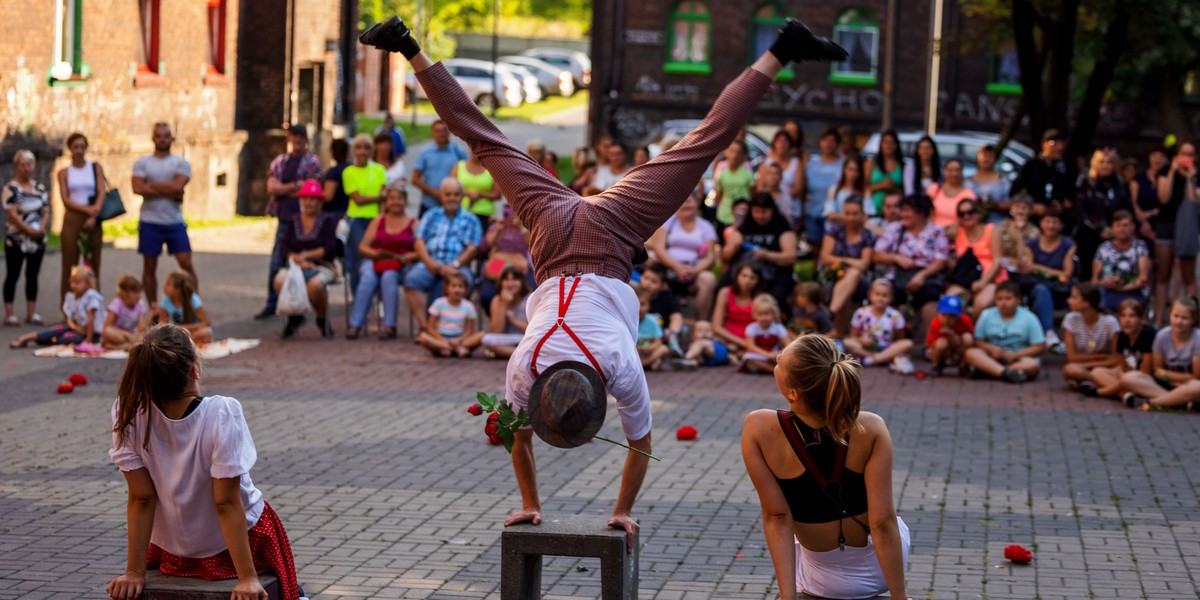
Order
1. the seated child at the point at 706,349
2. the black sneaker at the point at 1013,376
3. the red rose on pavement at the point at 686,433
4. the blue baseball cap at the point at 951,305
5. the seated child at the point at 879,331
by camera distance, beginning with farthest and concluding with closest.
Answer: the seated child at the point at 706,349
the seated child at the point at 879,331
the blue baseball cap at the point at 951,305
the black sneaker at the point at 1013,376
the red rose on pavement at the point at 686,433

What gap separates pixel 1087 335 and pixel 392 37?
8407mm

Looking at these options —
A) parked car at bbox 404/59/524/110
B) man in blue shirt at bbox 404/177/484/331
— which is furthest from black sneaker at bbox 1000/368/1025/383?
parked car at bbox 404/59/524/110

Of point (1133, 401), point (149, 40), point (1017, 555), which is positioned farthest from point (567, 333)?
point (149, 40)

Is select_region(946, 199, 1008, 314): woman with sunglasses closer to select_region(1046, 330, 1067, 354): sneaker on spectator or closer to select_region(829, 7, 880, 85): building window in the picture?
select_region(1046, 330, 1067, 354): sneaker on spectator

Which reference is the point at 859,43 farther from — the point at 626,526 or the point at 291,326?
the point at 626,526

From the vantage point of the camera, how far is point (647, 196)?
19.7 ft

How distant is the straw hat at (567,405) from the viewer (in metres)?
5.15

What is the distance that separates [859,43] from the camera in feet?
121

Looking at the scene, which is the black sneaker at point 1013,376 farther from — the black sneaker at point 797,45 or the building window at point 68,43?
the building window at point 68,43

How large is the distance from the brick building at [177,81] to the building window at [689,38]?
963 centimetres

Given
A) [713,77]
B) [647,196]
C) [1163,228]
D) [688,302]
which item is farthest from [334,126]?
[647,196]

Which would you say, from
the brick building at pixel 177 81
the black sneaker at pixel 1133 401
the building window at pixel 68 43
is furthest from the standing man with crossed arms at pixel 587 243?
the building window at pixel 68 43

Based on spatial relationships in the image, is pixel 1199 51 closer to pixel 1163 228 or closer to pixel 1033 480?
pixel 1163 228

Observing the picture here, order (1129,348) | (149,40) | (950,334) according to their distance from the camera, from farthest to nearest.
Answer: (149,40) → (950,334) → (1129,348)
